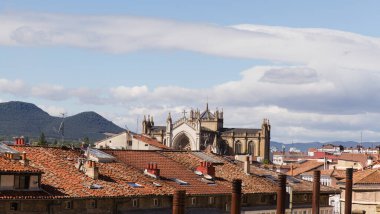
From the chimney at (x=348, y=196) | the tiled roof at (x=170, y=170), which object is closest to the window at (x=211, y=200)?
the tiled roof at (x=170, y=170)

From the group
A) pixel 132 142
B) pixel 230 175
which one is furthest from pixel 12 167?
pixel 132 142

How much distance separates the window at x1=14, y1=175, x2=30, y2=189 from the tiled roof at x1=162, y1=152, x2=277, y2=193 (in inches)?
1033

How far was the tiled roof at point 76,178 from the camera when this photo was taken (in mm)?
55938

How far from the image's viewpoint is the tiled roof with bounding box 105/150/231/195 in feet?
227

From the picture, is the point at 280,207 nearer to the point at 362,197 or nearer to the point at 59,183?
the point at 362,197

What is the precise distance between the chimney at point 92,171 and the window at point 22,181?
830 centimetres

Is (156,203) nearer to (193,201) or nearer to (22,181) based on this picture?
(193,201)

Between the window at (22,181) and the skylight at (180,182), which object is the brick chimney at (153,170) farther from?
the window at (22,181)

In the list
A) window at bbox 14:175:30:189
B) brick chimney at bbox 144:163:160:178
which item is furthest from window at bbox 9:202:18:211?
brick chimney at bbox 144:163:160:178

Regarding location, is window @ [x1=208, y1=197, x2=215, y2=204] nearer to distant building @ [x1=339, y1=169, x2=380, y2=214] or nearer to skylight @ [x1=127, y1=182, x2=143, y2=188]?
skylight @ [x1=127, y1=182, x2=143, y2=188]

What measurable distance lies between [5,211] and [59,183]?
707cm

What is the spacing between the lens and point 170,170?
240ft

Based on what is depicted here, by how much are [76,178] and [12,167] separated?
25.6 feet

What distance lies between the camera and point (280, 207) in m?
62.3
